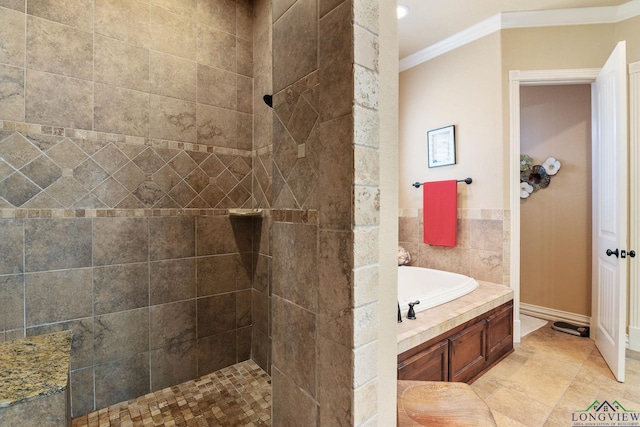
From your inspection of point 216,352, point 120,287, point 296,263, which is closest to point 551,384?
point 296,263

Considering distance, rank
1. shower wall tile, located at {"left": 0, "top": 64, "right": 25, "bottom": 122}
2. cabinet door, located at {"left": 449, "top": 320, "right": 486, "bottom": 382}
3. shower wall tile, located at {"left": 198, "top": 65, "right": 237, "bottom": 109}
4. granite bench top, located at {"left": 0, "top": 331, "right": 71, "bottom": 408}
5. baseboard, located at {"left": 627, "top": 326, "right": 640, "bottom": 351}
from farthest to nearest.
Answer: baseboard, located at {"left": 627, "top": 326, "right": 640, "bottom": 351} → shower wall tile, located at {"left": 198, "top": 65, "right": 237, "bottom": 109} → cabinet door, located at {"left": 449, "top": 320, "right": 486, "bottom": 382} → shower wall tile, located at {"left": 0, "top": 64, "right": 25, "bottom": 122} → granite bench top, located at {"left": 0, "top": 331, "right": 71, "bottom": 408}

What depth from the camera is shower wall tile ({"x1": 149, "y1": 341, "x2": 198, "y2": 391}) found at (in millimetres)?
2016

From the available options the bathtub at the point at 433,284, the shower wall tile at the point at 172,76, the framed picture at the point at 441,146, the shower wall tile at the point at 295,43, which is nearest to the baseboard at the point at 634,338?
the bathtub at the point at 433,284

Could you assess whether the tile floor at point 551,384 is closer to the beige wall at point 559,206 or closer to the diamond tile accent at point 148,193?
the beige wall at point 559,206

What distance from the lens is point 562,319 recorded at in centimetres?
330

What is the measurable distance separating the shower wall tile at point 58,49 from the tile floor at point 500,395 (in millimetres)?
2019

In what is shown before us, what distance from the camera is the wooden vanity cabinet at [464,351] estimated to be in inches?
65.6

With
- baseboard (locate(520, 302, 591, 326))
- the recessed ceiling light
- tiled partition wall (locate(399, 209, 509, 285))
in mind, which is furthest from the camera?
baseboard (locate(520, 302, 591, 326))

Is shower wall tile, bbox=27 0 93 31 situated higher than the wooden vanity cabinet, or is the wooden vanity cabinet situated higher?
shower wall tile, bbox=27 0 93 31

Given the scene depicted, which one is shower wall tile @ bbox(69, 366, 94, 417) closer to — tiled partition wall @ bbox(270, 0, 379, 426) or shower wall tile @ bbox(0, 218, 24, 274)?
shower wall tile @ bbox(0, 218, 24, 274)

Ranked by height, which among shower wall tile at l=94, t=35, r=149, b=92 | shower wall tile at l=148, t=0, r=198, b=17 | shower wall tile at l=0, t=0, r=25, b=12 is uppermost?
shower wall tile at l=148, t=0, r=198, b=17

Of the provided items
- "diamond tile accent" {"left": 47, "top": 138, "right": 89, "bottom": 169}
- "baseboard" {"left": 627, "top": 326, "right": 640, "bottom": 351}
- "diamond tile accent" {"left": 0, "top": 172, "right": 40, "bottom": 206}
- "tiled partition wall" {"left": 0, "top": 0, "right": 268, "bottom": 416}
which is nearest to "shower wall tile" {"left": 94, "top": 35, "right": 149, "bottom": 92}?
"tiled partition wall" {"left": 0, "top": 0, "right": 268, "bottom": 416}

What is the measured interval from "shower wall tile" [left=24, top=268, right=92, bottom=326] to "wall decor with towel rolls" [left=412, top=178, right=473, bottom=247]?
2.92 meters

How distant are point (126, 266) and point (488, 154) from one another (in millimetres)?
3065
